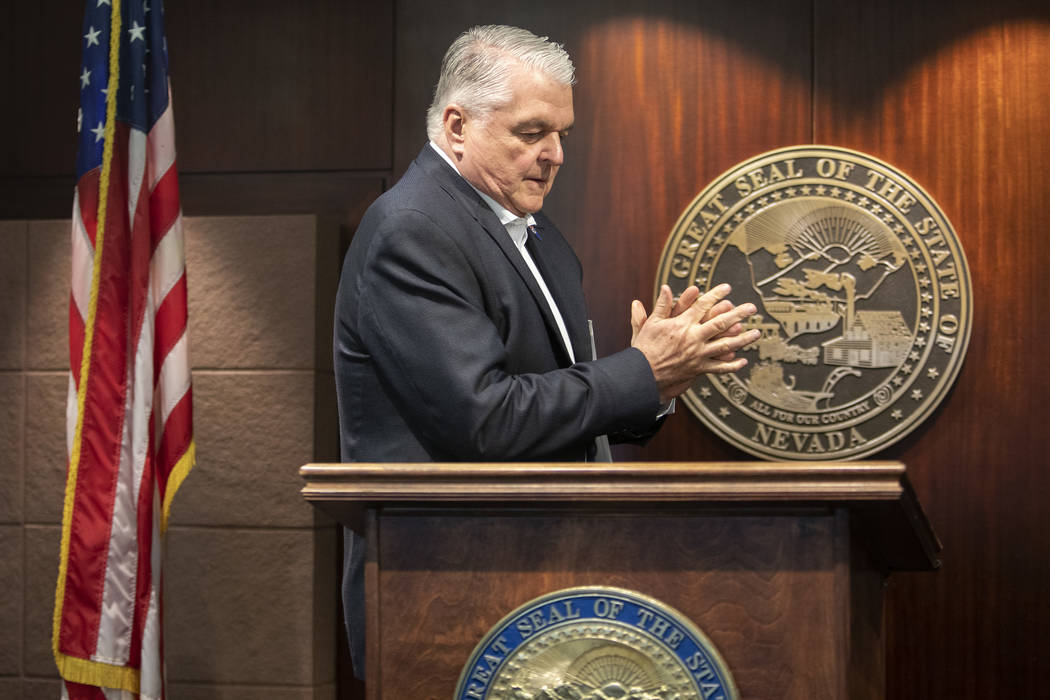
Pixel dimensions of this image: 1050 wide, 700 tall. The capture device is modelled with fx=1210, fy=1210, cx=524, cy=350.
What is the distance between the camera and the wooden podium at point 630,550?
1.31m

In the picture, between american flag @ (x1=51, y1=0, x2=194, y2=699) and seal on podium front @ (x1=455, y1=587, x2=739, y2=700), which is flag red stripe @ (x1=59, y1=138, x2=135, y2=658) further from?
seal on podium front @ (x1=455, y1=587, x2=739, y2=700)

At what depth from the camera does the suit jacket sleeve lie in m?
1.57

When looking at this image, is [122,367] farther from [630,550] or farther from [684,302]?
[630,550]

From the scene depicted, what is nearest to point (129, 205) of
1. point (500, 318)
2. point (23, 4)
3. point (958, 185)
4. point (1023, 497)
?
point (23, 4)

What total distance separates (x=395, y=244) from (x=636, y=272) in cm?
194

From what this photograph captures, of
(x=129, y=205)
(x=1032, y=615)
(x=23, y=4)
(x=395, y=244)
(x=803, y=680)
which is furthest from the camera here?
(x=23, y=4)

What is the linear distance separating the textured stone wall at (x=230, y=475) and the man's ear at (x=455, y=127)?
61.9 inches

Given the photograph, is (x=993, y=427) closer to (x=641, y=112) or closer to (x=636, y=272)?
(x=636, y=272)

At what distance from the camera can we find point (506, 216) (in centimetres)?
210

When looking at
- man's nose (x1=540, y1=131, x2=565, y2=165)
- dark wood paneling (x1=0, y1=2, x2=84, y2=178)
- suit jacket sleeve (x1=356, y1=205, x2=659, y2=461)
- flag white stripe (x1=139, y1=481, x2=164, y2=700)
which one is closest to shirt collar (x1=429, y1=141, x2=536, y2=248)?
man's nose (x1=540, y1=131, x2=565, y2=165)

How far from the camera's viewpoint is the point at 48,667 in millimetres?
3654

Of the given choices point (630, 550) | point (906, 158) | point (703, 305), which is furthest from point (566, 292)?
point (906, 158)

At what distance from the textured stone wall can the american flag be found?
21.1 inches

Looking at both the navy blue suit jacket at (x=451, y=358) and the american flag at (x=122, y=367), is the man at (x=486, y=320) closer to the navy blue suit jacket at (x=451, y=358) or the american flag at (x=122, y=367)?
the navy blue suit jacket at (x=451, y=358)
